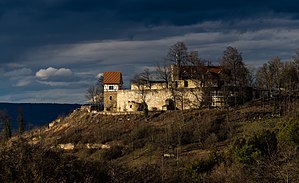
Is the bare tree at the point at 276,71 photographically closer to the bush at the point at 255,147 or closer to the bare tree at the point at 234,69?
the bare tree at the point at 234,69

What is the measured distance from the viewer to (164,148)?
52688 millimetres

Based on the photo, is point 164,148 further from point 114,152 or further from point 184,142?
point 114,152

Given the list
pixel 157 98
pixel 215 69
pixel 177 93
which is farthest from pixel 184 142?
pixel 215 69

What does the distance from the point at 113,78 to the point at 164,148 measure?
31.7 m

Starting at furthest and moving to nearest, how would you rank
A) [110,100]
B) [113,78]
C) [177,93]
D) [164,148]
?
[113,78] < [110,100] < [177,93] < [164,148]

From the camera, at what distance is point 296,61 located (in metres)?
74.6

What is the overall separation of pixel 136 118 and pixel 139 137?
356 inches

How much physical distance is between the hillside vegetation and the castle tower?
398 cm

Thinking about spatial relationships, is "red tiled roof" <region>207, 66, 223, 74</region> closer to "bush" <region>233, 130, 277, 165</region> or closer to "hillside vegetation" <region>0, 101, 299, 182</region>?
"hillside vegetation" <region>0, 101, 299, 182</region>

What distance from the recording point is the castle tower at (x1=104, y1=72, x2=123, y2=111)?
78575 mm

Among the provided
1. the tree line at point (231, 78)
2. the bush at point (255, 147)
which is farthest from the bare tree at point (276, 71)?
the bush at point (255, 147)

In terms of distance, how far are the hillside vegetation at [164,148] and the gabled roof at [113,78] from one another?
21.7 ft

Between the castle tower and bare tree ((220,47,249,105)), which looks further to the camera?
the castle tower

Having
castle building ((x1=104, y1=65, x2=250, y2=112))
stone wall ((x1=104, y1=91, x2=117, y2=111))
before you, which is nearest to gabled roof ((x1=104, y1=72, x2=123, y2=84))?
stone wall ((x1=104, y1=91, x2=117, y2=111))
